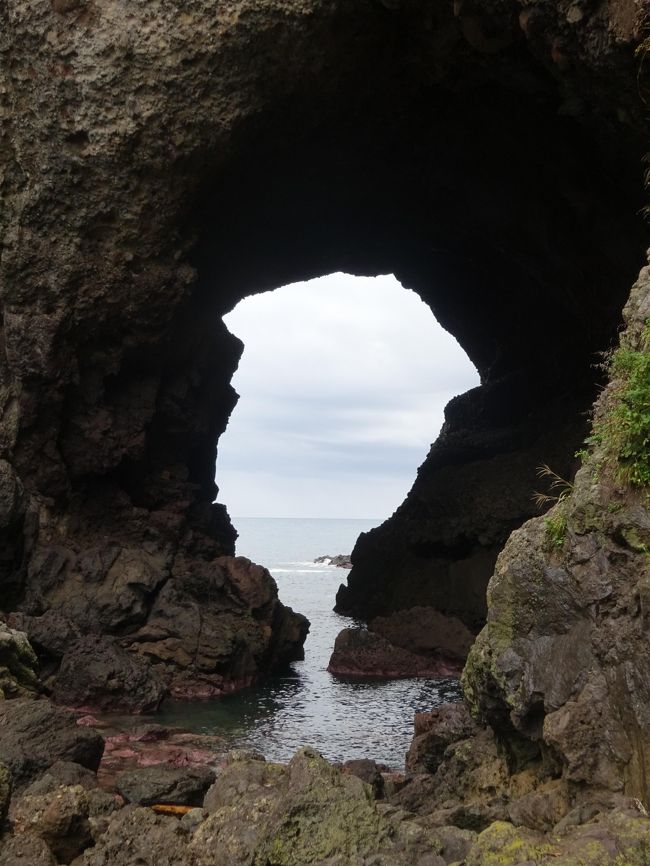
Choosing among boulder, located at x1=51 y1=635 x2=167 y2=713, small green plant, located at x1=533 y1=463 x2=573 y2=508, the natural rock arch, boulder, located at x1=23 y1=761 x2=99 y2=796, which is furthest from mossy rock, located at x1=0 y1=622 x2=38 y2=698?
small green plant, located at x1=533 y1=463 x2=573 y2=508

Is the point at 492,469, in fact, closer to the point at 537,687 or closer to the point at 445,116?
the point at 445,116

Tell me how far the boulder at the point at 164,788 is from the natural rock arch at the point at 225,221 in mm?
8669

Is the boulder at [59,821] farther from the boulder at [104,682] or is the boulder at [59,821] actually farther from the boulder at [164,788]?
the boulder at [104,682]

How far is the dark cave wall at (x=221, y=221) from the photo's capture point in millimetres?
16250

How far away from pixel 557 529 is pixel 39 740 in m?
7.45

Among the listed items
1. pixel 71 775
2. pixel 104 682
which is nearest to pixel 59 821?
pixel 71 775

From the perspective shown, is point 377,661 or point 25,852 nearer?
point 25,852

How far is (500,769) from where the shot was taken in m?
9.07

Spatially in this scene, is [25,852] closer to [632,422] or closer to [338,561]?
[632,422]

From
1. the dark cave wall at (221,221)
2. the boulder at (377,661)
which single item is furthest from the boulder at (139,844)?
the boulder at (377,661)

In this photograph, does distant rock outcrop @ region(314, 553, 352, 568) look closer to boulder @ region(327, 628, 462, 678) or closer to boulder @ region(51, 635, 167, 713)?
boulder @ region(327, 628, 462, 678)

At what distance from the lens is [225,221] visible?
21.2 m

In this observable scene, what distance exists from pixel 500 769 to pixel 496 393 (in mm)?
23753

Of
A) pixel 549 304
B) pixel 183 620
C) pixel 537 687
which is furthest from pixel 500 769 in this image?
pixel 549 304
